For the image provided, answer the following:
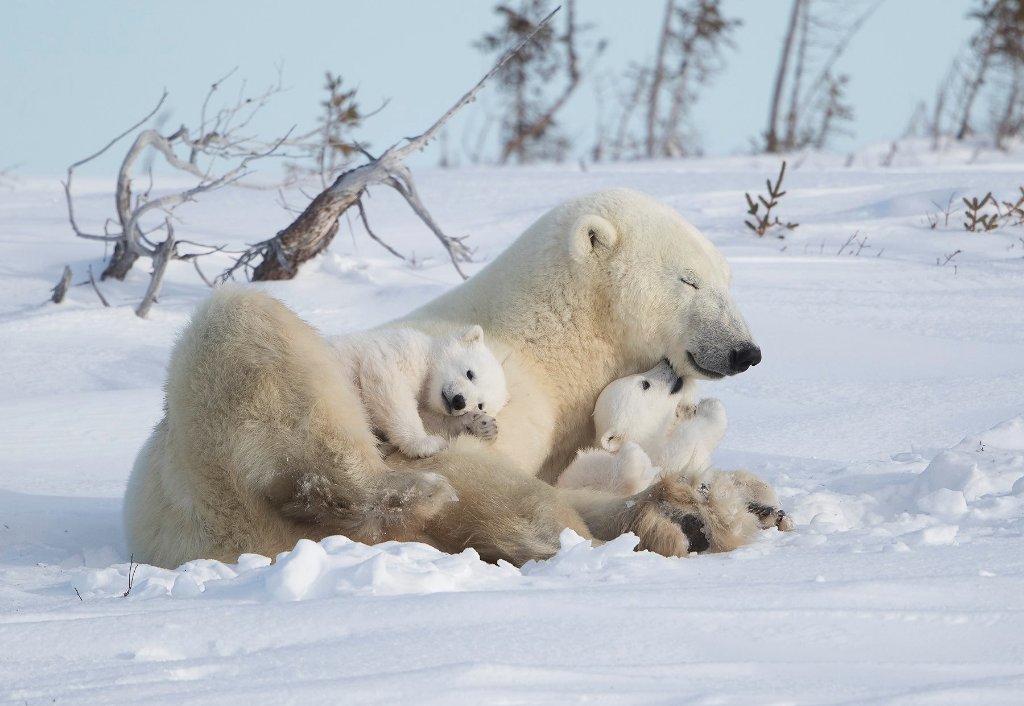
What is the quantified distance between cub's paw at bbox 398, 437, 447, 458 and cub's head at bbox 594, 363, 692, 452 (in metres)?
0.78

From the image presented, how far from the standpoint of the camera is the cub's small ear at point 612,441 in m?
4.04

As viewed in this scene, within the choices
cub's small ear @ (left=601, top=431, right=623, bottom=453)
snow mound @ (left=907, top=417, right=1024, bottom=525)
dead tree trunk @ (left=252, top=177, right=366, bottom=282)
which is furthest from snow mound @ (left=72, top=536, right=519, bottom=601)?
dead tree trunk @ (left=252, top=177, right=366, bottom=282)

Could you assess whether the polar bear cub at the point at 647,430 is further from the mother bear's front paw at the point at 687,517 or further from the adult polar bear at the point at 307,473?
the mother bear's front paw at the point at 687,517

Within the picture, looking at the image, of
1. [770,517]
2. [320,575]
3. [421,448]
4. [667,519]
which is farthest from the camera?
[770,517]

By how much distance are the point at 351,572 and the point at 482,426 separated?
1.12 meters

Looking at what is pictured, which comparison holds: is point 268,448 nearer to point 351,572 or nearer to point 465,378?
point 351,572

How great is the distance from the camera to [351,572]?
2611 mm

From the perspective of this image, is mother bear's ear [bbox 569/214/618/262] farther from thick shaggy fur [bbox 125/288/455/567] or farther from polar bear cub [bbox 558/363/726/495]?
thick shaggy fur [bbox 125/288/455/567]

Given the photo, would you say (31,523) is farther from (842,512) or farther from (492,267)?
(842,512)

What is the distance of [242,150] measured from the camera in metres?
9.23

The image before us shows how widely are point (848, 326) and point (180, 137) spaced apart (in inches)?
198

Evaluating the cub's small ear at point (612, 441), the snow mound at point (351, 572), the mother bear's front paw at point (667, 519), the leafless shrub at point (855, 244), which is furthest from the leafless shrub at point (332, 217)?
the snow mound at point (351, 572)

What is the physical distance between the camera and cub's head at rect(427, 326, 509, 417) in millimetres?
3701

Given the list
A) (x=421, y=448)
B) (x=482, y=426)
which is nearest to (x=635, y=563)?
(x=421, y=448)
